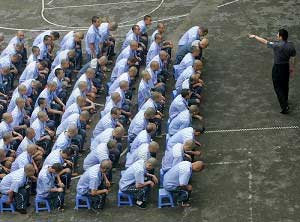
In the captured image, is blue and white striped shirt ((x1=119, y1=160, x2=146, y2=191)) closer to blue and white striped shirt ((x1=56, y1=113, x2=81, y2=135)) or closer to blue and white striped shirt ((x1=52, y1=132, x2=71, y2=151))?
blue and white striped shirt ((x1=52, y1=132, x2=71, y2=151))

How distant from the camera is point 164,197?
14.4 metres

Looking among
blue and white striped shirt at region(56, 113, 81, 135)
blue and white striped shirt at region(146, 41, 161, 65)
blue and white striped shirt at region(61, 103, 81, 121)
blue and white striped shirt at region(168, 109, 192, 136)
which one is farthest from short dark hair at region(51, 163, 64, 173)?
blue and white striped shirt at region(146, 41, 161, 65)

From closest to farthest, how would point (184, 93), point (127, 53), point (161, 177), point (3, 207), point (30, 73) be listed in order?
point (161, 177)
point (3, 207)
point (184, 93)
point (30, 73)
point (127, 53)

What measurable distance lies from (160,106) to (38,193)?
4.33 m

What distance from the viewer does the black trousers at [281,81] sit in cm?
1628

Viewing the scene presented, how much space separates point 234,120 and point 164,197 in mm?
3712

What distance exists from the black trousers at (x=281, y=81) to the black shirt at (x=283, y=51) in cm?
18

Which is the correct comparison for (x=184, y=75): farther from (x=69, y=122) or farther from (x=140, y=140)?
(x=69, y=122)

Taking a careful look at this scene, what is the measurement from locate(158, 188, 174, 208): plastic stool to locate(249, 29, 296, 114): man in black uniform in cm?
A: 432

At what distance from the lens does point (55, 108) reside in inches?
698

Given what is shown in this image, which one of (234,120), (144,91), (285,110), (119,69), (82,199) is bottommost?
(82,199)

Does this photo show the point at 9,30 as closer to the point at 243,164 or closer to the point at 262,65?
the point at 262,65

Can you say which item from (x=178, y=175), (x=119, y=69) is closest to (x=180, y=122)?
(x=178, y=175)

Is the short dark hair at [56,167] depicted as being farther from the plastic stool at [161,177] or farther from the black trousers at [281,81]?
the black trousers at [281,81]
